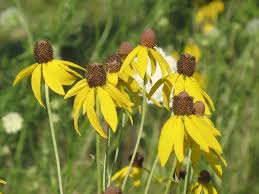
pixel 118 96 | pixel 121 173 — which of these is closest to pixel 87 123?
pixel 121 173

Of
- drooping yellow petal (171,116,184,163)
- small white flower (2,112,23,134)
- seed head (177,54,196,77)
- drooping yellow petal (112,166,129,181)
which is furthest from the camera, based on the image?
small white flower (2,112,23,134)

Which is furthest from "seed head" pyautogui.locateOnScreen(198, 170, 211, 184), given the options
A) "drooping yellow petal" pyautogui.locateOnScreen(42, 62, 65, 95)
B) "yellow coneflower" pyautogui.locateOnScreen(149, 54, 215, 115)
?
"drooping yellow petal" pyautogui.locateOnScreen(42, 62, 65, 95)

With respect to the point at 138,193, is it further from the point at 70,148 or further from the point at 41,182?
the point at 41,182

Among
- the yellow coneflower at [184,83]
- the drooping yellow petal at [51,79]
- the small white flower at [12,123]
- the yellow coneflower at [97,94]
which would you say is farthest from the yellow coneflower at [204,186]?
the small white flower at [12,123]

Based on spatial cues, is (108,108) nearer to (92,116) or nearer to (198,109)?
(92,116)

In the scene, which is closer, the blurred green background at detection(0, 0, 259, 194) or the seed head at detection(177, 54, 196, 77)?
the seed head at detection(177, 54, 196, 77)

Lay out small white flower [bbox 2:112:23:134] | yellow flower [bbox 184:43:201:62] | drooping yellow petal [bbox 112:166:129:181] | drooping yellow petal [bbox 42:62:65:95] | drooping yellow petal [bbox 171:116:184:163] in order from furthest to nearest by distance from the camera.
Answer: yellow flower [bbox 184:43:201:62] < small white flower [bbox 2:112:23:134] < drooping yellow petal [bbox 112:166:129:181] < drooping yellow petal [bbox 42:62:65:95] < drooping yellow petal [bbox 171:116:184:163]

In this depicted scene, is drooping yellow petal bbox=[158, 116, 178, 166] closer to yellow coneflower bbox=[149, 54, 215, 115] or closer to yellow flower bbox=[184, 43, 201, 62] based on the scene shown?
yellow coneflower bbox=[149, 54, 215, 115]

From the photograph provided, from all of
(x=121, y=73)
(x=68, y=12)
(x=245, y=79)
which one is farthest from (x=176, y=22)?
(x=121, y=73)
